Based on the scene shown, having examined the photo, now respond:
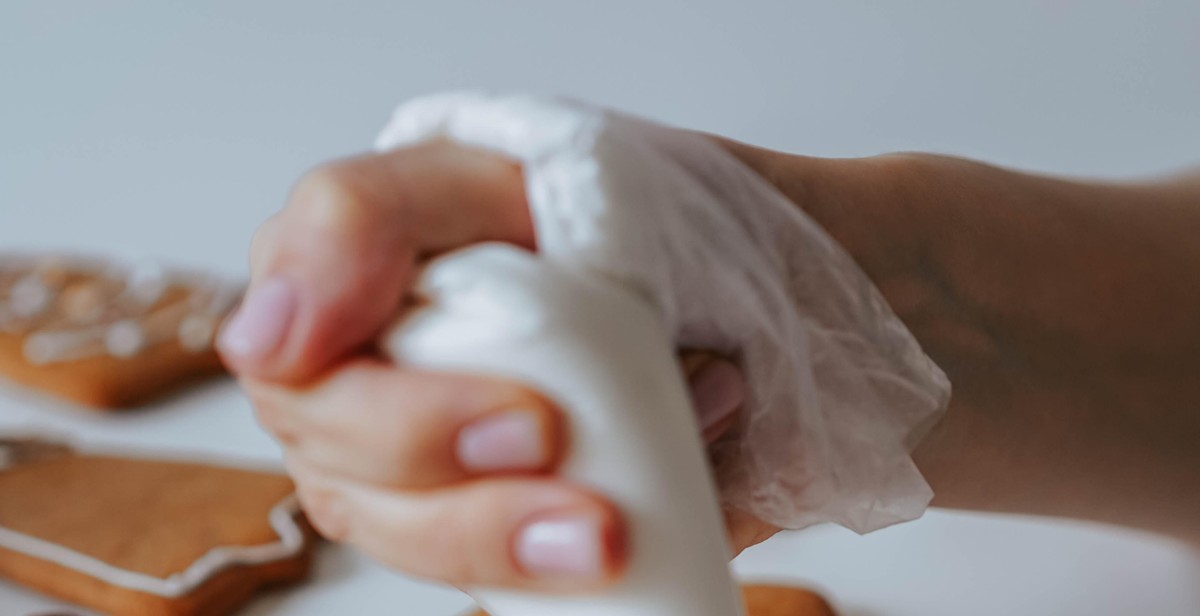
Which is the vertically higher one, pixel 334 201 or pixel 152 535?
pixel 334 201

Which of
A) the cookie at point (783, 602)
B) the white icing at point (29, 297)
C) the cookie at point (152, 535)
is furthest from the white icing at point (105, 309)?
the cookie at point (783, 602)

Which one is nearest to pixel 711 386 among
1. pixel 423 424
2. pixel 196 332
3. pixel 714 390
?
pixel 714 390

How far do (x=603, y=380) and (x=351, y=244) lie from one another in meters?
0.08

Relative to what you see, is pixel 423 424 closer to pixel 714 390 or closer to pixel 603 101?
pixel 714 390

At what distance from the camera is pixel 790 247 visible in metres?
0.42

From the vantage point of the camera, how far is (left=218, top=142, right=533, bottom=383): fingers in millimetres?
308

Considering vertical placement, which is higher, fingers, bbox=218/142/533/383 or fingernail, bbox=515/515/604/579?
fingers, bbox=218/142/533/383

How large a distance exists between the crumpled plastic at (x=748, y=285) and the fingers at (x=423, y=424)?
0.15 ft

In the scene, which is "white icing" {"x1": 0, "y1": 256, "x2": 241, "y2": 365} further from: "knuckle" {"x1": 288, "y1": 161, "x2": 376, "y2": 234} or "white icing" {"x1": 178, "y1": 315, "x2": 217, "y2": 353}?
"knuckle" {"x1": 288, "y1": 161, "x2": 376, "y2": 234}

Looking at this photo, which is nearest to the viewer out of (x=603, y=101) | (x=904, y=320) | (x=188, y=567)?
(x=904, y=320)

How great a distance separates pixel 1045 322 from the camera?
0.58 m

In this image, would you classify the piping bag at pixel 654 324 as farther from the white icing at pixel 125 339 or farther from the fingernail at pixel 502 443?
the white icing at pixel 125 339

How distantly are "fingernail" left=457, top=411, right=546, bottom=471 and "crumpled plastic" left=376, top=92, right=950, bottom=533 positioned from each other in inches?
1.9

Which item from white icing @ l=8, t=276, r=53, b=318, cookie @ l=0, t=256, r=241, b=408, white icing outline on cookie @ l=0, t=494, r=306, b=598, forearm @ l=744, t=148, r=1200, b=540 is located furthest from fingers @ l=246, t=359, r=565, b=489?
white icing @ l=8, t=276, r=53, b=318
